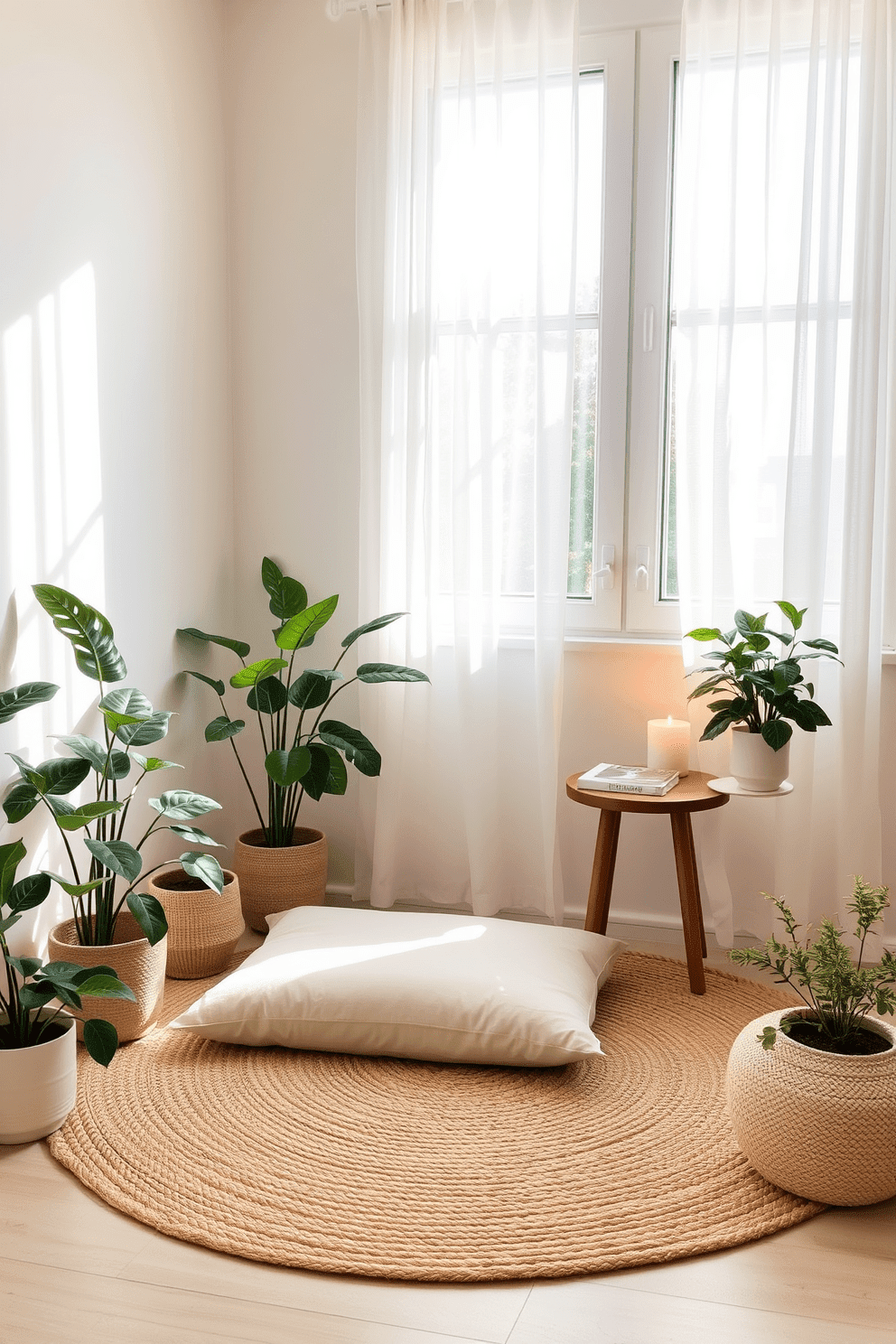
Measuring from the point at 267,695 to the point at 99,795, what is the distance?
0.59 metres

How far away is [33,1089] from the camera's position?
1.97m

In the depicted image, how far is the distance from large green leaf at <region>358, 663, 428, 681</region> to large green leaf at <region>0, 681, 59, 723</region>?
A: 86 cm

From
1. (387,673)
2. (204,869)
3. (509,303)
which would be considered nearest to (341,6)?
(509,303)

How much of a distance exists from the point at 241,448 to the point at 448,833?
1.28 metres

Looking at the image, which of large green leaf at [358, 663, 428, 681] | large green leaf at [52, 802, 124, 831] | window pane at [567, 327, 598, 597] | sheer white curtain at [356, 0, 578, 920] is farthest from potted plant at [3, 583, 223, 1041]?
window pane at [567, 327, 598, 597]

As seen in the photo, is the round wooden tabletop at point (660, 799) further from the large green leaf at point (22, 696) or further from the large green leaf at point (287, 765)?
the large green leaf at point (22, 696)

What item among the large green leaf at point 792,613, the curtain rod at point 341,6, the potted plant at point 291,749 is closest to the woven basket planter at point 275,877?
the potted plant at point 291,749

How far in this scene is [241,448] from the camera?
3289 mm

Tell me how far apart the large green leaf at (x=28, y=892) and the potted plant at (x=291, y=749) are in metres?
0.73

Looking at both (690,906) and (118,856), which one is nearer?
(118,856)

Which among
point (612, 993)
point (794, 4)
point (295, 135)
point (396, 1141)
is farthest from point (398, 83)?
point (396, 1141)

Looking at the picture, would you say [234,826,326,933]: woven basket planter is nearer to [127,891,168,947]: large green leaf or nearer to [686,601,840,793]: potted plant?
[127,891,168,947]: large green leaf

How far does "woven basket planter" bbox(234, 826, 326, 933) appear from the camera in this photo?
9.73ft

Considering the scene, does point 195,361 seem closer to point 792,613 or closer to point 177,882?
point 177,882
